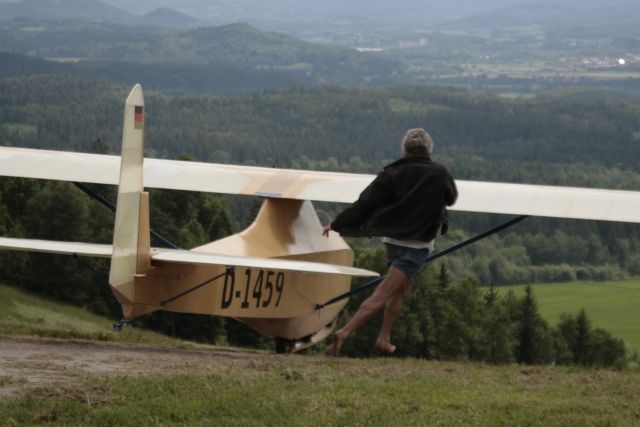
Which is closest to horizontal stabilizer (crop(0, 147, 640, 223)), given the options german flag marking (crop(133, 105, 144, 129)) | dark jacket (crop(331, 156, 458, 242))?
german flag marking (crop(133, 105, 144, 129))

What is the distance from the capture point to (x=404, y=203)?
9859 mm

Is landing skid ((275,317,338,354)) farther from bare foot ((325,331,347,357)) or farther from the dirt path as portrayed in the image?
bare foot ((325,331,347,357))

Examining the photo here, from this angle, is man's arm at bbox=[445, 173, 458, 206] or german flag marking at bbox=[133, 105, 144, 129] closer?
man's arm at bbox=[445, 173, 458, 206]

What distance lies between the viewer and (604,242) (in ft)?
351

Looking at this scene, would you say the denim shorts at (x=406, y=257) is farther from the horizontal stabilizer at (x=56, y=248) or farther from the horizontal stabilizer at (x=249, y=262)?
the horizontal stabilizer at (x=56, y=248)

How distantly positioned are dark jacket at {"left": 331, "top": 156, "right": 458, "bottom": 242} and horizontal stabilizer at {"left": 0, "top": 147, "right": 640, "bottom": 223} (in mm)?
4686

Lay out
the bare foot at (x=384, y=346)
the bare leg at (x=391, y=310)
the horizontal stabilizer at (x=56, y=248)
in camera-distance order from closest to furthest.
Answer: the bare leg at (x=391, y=310)
the bare foot at (x=384, y=346)
the horizontal stabilizer at (x=56, y=248)

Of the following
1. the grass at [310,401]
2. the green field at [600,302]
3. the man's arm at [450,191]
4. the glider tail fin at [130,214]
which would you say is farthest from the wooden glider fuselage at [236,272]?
the green field at [600,302]

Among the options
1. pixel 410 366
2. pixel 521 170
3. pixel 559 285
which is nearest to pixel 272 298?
pixel 410 366

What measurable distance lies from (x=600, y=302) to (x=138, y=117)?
68.1 metres

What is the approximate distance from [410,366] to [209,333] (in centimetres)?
2916

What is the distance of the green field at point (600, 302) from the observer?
215 ft

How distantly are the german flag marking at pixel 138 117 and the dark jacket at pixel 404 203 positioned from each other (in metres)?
2.81

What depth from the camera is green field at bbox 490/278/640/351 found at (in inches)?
2581
